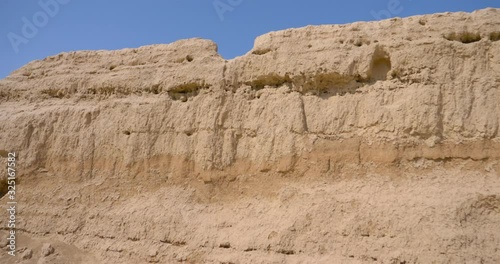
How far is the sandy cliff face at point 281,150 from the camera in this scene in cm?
680

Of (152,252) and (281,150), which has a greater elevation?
(281,150)

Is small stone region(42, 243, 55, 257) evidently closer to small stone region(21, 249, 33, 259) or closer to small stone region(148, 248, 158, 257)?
small stone region(21, 249, 33, 259)

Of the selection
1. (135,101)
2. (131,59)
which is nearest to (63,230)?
(135,101)

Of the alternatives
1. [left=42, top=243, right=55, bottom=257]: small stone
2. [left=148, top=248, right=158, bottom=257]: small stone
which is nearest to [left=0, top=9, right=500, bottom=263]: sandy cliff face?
[left=148, top=248, right=158, bottom=257]: small stone

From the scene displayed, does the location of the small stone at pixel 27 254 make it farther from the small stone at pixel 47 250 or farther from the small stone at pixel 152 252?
the small stone at pixel 152 252

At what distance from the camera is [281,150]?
7949 millimetres

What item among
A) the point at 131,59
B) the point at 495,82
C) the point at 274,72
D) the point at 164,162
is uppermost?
the point at 131,59

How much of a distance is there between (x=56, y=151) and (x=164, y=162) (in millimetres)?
2527

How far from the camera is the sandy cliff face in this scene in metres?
6.80

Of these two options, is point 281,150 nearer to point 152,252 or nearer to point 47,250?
point 152,252

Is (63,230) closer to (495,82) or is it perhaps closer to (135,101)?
(135,101)

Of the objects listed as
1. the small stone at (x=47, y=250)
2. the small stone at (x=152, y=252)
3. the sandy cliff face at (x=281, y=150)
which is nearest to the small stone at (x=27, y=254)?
the sandy cliff face at (x=281, y=150)

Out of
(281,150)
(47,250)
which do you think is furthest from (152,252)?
(281,150)

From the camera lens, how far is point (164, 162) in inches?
346
